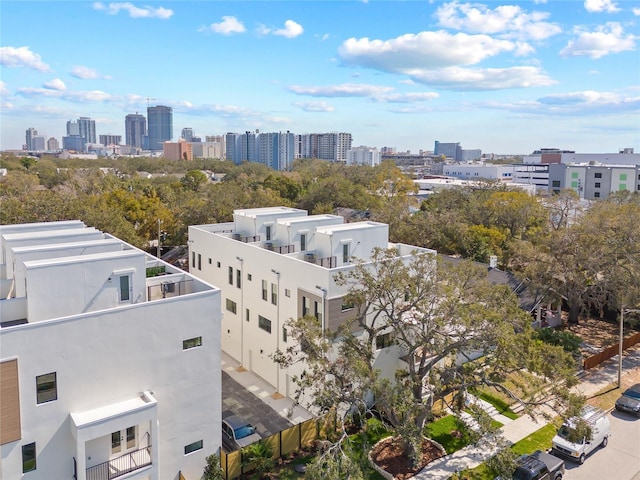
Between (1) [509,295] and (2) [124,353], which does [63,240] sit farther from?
(1) [509,295]

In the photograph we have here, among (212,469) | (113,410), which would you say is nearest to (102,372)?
(113,410)

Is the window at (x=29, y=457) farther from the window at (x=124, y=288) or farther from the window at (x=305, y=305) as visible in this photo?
the window at (x=305, y=305)

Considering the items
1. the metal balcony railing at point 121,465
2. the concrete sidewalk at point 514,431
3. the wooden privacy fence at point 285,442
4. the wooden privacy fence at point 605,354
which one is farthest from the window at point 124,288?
the wooden privacy fence at point 605,354

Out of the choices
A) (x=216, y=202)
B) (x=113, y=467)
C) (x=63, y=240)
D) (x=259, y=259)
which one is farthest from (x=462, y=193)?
(x=113, y=467)

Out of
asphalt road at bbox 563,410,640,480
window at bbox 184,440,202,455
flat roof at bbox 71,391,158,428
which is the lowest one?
asphalt road at bbox 563,410,640,480

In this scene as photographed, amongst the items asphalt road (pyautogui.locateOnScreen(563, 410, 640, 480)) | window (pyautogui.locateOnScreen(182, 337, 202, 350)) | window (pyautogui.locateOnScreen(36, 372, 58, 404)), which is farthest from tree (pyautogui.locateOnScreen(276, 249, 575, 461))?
window (pyautogui.locateOnScreen(36, 372, 58, 404))

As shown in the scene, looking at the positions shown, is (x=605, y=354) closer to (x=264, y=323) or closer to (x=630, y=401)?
(x=630, y=401)

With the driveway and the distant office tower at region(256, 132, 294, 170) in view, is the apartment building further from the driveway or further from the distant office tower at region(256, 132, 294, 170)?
the distant office tower at region(256, 132, 294, 170)
